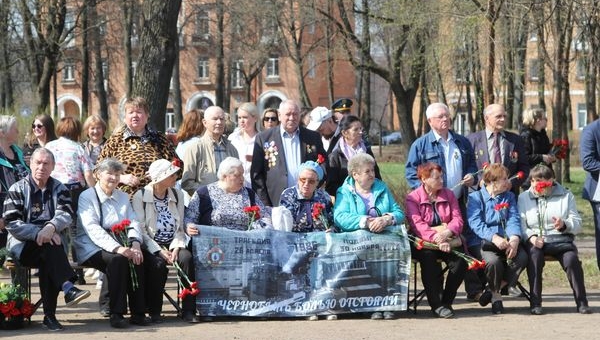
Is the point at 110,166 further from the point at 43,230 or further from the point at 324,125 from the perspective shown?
the point at 324,125

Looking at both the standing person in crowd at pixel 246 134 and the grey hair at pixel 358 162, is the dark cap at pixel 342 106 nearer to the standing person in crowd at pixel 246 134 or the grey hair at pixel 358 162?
the standing person in crowd at pixel 246 134

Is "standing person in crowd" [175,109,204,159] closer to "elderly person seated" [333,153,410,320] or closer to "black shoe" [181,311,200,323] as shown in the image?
"elderly person seated" [333,153,410,320]

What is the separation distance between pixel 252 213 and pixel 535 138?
194 inches

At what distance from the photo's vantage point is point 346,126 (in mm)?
10352

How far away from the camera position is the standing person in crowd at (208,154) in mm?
10352

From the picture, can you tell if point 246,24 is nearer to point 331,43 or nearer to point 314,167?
point 331,43

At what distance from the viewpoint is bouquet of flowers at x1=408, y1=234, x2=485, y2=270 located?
29.9ft

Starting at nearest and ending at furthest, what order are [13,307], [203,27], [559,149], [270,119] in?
[13,307]
[270,119]
[559,149]
[203,27]

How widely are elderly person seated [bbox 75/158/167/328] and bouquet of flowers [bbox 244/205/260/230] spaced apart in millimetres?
838

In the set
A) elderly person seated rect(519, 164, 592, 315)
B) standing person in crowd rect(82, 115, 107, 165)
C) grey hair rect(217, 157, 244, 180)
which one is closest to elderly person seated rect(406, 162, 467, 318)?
Result: elderly person seated rect(519, 164, 592, 315)

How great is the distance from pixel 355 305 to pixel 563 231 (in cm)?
209

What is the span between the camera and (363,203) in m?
9.27

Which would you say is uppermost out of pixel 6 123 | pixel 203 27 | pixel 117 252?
pixel 203 27

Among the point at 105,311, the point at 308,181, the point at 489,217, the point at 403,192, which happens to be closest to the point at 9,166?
the point at 105,311
